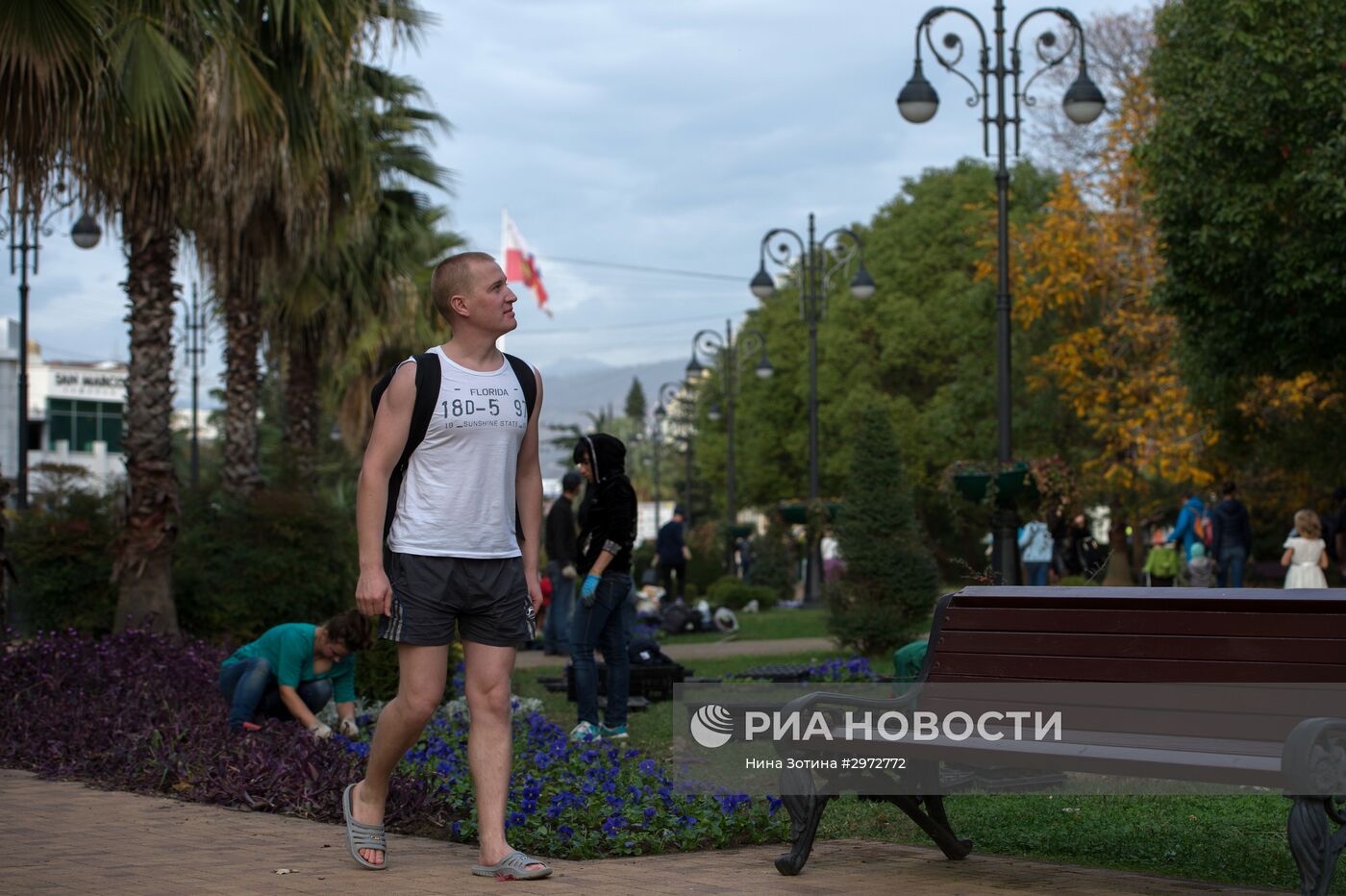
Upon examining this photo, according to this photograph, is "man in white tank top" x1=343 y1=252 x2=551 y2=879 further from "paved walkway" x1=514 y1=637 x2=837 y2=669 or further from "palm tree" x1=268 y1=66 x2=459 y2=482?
"palm tree" x1=268 y1=66 x2=459 y2=482

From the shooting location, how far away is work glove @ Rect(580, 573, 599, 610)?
31.9 feet

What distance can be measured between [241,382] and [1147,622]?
48.1ft

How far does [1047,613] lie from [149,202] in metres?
11.1

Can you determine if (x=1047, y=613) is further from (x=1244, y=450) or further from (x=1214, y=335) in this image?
(x=1244, y=450)

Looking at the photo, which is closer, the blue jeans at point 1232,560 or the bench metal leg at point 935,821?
the bench metal leg at point 935,821

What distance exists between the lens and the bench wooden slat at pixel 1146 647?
4.80m

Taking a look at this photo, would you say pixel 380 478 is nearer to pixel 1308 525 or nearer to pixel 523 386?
pixel 523 386

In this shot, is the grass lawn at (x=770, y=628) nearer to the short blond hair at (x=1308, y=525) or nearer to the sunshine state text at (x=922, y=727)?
the short blond hair at (x=1308, y=525)

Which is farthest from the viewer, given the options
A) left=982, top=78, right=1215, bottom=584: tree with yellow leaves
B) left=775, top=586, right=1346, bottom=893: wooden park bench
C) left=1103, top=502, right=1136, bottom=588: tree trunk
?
left=1103, top=502, right=1136, bottom=588: tree trunk

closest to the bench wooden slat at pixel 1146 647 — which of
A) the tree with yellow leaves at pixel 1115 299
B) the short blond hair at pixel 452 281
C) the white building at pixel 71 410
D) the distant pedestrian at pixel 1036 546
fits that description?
the short blond hair at pixel 452 281

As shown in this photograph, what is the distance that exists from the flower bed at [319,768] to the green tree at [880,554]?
7.04 meters

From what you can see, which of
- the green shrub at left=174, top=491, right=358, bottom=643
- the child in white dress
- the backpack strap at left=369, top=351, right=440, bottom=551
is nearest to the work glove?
the backpack strap at left=369, top=351, right=440, bottom=551

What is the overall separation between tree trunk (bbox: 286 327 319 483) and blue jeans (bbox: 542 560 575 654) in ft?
18.6

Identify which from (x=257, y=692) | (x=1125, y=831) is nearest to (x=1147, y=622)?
(x=1125, y=831)
